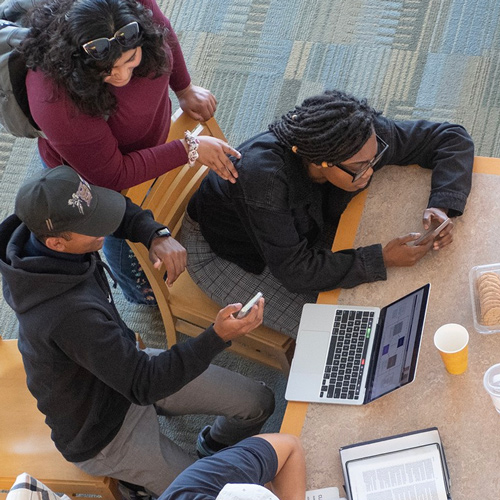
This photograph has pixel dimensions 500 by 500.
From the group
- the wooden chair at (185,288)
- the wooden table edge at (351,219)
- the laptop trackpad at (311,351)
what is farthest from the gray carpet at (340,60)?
the laptop trackpad at (311,351)

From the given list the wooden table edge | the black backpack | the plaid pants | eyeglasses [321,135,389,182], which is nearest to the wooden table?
the wooden table edge

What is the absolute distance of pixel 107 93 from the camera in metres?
1.85

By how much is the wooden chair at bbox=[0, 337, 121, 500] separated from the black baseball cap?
672 mm

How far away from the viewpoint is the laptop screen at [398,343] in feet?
5.49

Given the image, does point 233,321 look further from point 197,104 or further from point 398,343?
point 197,104

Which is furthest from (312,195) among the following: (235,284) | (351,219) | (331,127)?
(235,284)

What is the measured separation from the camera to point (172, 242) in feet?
6.49

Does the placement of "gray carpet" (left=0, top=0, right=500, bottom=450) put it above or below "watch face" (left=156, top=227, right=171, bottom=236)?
below

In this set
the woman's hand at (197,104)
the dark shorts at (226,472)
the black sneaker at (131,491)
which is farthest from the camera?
the woman's hand at (197,104)

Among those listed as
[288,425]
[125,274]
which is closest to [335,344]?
[288,425]

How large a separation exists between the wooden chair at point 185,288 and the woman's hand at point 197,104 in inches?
Result: 0.8

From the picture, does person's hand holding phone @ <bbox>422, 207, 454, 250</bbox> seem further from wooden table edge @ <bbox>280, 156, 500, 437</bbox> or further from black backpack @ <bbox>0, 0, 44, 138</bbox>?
black backpack @ <bbox>0, 0, 44, 138</bbox>

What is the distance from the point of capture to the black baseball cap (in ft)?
5.41

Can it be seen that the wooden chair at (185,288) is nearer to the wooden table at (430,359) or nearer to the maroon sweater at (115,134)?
the maroon sweater at (115,134)
